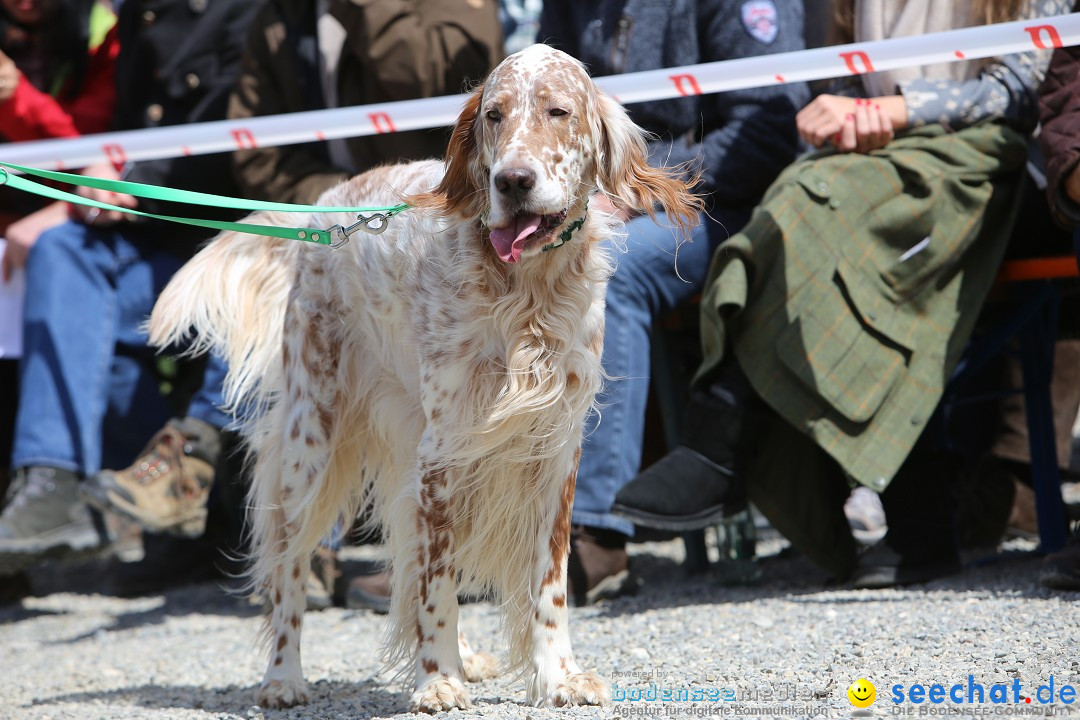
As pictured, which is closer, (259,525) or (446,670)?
(446,670)

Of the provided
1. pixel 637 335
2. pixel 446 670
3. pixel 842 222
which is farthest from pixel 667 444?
pixel 446 670

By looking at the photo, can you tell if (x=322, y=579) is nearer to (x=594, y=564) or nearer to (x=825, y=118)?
(x=594, y=564)

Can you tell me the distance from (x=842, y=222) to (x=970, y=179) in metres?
0.41

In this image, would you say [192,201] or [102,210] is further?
[102,210]

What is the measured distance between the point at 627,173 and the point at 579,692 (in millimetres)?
1167

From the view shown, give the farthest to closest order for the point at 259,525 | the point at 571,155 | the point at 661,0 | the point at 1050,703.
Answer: the point at 661,0 → the point at 259,525 → the point at 571,155 → the point at 1050,703

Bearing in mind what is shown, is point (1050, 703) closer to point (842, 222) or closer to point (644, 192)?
point (644, 192)

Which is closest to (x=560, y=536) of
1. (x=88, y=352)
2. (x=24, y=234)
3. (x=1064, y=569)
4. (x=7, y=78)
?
(x=1064, y=569)

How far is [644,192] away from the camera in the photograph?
108 inches

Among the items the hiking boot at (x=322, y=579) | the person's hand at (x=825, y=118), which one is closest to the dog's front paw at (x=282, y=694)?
the hiking boot at (x=322, y=579)

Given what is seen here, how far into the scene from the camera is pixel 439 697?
261cm

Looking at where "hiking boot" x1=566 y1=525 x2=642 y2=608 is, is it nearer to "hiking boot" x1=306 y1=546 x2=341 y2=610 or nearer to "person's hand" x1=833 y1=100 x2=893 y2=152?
"hiking boot" x1=306 y1=546 x2=341 y2=610

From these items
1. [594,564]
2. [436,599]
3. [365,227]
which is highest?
[365,227]

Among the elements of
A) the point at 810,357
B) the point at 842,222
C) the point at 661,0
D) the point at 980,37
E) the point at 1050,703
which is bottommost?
the point at 1050,703
